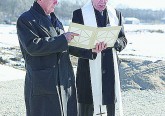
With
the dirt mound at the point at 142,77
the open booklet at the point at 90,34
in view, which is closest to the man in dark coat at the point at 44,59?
the open booklet at the point at 90,34

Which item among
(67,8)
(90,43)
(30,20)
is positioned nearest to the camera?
(30,20)

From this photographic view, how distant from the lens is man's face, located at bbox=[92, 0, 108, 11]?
402 cm

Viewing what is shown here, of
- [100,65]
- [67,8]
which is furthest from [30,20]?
[67,8]

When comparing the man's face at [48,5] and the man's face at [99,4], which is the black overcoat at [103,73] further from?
the man's face at [48,5]

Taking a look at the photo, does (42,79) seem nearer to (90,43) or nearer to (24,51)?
(24,51)

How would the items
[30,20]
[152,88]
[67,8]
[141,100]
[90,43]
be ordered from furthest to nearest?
1. [67,8]
2. [152,88]
3. [141,100]
4. [90,43]
5. [30,20]

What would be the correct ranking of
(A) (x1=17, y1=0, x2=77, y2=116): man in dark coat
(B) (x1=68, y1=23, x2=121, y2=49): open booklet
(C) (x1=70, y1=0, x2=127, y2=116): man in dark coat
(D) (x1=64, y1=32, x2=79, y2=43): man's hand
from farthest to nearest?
(C) (x1=70, y1=0, x2=127, y2=116): man in dark coat < (B) (x1=68, y1=23, x2=121, y2=49): open booklet < (D) (x1=64, y1=32, x2=79, y2=43): man's hand < (A) (x1=17, y1=0, x2=77, y2=116): man in dark coat

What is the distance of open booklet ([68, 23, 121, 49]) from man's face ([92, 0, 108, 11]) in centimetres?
40

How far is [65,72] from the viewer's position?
3.52m

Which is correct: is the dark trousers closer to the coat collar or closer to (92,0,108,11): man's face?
(92,0,108,11): man's face

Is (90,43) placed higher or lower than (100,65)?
higher

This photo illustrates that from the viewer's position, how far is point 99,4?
4055mm

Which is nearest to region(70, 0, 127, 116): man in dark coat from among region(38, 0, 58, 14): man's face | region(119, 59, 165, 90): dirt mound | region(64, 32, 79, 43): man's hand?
region(64, 32, 79, 43): man's hand

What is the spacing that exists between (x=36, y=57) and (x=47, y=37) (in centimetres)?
20
